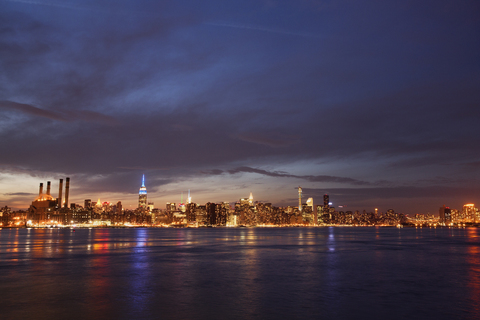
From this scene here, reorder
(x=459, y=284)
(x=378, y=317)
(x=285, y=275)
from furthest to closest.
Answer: (x=285, y=275)
(x=459, y=284)
(x=378, y=317)

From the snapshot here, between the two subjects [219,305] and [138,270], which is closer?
[219,305]

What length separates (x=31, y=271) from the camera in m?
38.9

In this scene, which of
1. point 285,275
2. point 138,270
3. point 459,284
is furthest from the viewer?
point 138,270

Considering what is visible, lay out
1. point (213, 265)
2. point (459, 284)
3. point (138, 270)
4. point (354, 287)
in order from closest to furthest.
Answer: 1. point (354, 287)
2. point (459, 284)
3. point (138, 270)
4. point (213, 265)

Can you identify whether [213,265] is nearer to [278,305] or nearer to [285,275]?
[285,275]

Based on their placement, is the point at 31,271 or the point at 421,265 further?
the point at 421,265

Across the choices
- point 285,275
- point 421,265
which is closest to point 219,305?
point 285,275

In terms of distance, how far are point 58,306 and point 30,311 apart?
1684mm

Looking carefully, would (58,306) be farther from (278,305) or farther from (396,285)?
(396,285)

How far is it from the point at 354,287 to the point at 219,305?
12930 mm

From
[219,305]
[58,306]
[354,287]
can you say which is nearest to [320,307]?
[219,305]

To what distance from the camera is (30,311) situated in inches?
854

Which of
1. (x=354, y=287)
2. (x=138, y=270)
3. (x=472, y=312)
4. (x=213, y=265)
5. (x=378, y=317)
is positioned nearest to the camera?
(x=378, y=317)

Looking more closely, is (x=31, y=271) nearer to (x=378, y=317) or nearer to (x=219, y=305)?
(x=219, y=305)
